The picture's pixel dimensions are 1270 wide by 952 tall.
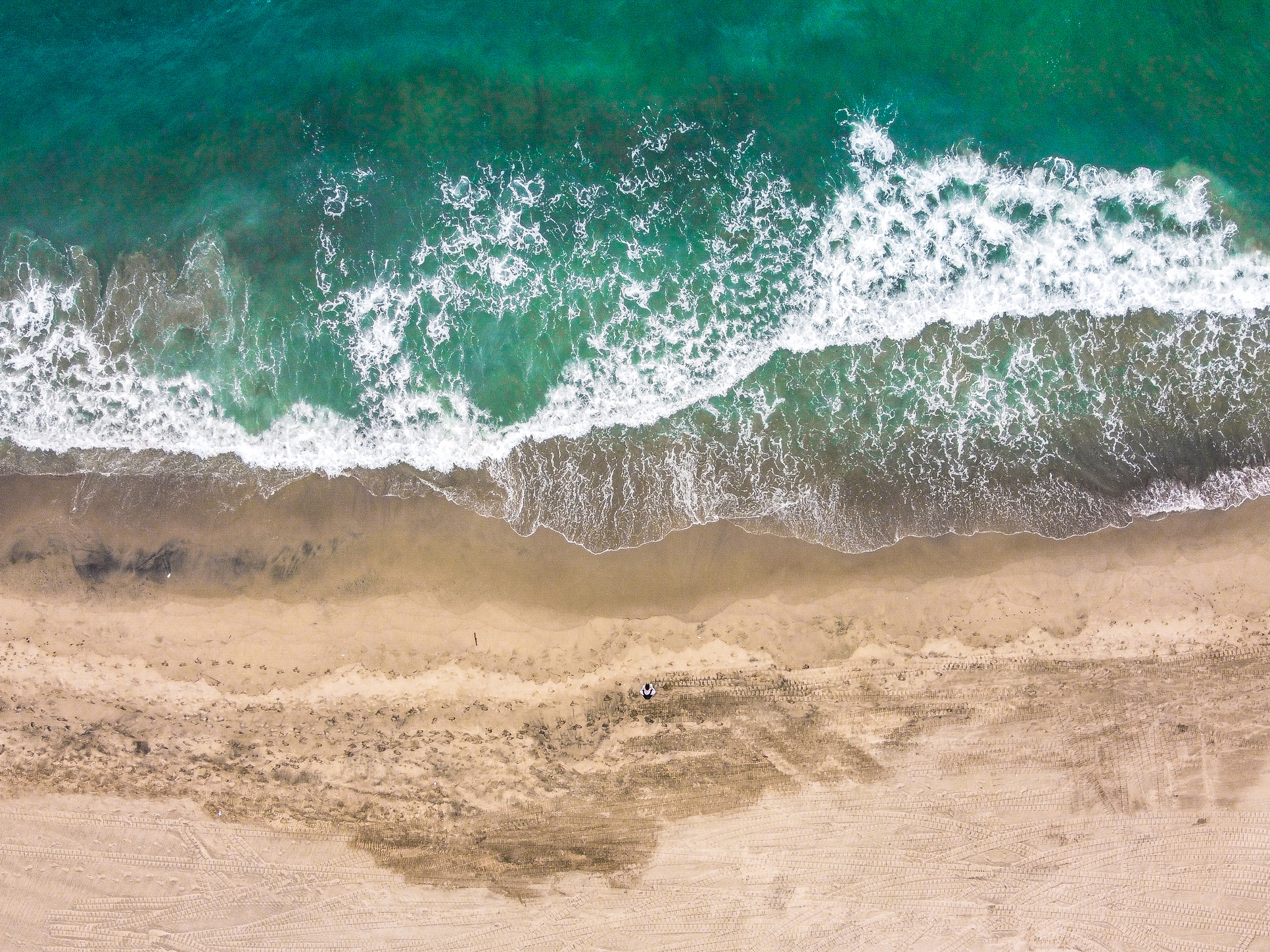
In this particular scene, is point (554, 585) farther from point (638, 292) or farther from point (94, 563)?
point (94, 563)

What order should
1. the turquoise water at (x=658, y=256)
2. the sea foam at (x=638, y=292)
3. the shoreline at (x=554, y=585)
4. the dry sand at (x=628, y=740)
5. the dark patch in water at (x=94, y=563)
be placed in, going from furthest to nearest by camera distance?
the sea foam at (x=638, y=292), the turquoise water at (x=658, y=256), the dark patch in water at (x=94, y=563), the shoreline at (x=554, y=585), the dry sand at (x=628, y=740)

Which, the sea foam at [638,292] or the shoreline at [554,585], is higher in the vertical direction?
the sea foam at [638,292]

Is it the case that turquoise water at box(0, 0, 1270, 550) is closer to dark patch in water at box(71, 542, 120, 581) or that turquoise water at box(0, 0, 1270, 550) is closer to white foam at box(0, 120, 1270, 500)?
white foam at box(0, 120, 1270, 500)

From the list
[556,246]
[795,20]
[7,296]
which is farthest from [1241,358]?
[7,296]

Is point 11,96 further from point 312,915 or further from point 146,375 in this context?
point 312,915

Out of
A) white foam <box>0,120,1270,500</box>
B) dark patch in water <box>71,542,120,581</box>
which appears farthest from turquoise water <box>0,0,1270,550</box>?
dark patch in water <box>71,542,120,581</box>

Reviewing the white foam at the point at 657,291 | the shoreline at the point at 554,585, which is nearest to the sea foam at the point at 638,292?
the white foam at the point at 657,291

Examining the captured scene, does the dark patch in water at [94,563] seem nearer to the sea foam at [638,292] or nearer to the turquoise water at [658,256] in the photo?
the turquoise water at [658,256]
